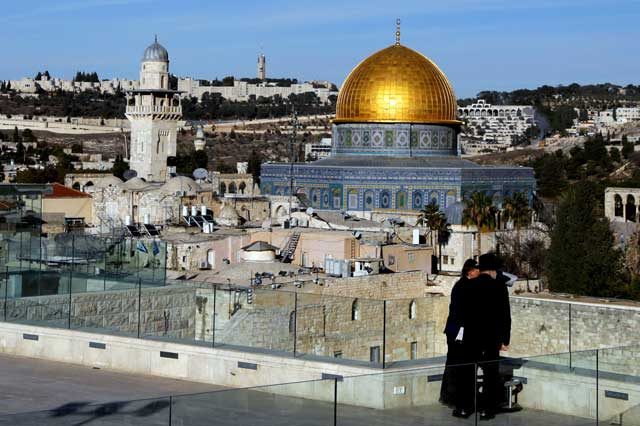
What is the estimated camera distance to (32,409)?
28.7ft

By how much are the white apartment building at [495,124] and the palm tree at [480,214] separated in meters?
75.9

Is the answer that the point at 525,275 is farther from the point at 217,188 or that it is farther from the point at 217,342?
the point at 217,342

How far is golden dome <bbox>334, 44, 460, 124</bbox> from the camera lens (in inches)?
1499

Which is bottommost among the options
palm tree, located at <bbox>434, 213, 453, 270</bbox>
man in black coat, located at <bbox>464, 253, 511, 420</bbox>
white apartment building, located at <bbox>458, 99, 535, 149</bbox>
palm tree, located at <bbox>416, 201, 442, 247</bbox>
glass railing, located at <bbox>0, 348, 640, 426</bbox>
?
glass railing, located at <bbox>0, 348, 640, 426</bbox>

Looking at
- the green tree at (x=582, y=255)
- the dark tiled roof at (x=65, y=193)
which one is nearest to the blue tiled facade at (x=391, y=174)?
the dark tiled roof at (x=65, y=193)

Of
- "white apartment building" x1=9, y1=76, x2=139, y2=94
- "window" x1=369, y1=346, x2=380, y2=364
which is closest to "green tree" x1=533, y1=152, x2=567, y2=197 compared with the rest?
"window" x1=369, y1=346, x2=380, y2=364

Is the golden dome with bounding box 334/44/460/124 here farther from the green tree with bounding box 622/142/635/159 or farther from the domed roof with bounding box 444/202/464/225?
the green tree with bounding box 622/142/635/159

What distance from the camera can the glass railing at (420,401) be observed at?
25.8 feet

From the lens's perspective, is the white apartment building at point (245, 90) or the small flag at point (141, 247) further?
the white apartment building at point (245, 90)

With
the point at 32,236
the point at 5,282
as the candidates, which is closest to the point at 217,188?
the point at 32,236

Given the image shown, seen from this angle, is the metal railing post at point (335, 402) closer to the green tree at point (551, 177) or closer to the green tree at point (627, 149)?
the green tree at point (551, 177)

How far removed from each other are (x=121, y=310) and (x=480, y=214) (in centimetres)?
2054

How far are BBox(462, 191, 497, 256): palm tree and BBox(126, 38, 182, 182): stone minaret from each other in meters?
18.1

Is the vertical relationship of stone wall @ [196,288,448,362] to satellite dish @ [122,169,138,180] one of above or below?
below
